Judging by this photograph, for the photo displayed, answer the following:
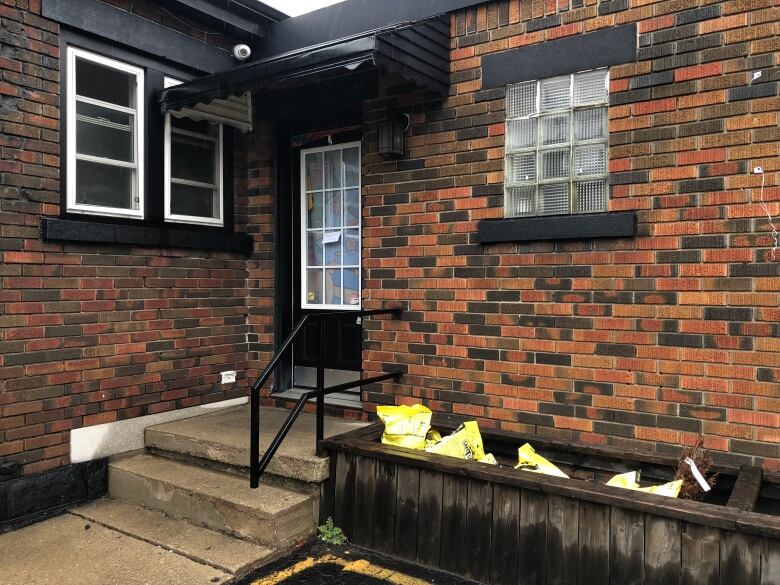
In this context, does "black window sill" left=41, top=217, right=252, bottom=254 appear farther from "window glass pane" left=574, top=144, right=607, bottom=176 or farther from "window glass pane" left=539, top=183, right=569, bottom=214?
"window glass pane" left=574, top=144, right=607, bottom=176

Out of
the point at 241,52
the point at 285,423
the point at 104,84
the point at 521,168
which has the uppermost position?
the point at 241,52

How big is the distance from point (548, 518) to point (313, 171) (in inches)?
149

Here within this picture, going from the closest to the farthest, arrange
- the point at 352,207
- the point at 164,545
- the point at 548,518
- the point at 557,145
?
the point at 548,518 < the point at 164,545 < the point at 557,145 < the point at 352,207

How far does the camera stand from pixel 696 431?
11.8 feet

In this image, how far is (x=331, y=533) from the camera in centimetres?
383

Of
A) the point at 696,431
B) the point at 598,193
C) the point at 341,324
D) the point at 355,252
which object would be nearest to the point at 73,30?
the point at 355,252

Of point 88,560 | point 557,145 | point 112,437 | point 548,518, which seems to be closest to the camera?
point 548,518

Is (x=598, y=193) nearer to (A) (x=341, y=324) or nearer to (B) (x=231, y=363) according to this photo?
(A) (x=341, y=324)

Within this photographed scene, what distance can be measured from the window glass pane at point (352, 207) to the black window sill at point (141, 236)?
97 cm

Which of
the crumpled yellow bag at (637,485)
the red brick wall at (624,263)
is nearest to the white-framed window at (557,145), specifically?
the red brick wall at (624,263)

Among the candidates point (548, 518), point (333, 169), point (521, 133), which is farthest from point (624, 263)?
point (333, 169)

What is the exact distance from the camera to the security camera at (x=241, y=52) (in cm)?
552

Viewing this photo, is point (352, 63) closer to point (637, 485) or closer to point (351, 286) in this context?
point (351, 286)

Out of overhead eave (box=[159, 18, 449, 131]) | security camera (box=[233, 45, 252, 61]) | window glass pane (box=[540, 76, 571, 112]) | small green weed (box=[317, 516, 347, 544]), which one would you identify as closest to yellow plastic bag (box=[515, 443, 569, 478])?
small green weed (box=[317, 516, 347, 544])
